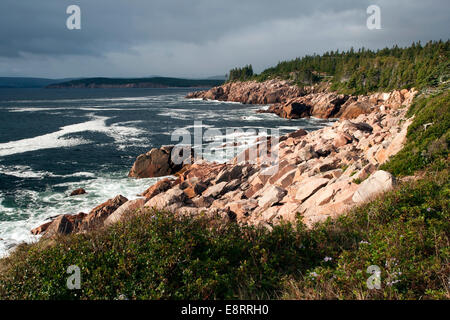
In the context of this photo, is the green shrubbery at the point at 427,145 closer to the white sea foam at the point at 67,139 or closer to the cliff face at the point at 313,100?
the cliff face at the point at 313,100

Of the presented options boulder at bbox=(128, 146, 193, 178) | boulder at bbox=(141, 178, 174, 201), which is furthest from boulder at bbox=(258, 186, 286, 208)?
boulder at bbox=(128, 146, 193, 178)

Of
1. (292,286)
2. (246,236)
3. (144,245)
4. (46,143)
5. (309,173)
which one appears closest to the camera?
(292,286)

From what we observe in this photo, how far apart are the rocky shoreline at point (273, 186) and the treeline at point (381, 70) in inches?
A: 788

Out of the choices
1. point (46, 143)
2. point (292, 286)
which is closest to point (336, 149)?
point (292, 286)

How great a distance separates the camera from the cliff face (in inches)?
2191

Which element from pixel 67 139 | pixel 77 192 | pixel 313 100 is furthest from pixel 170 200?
pixel 313 100

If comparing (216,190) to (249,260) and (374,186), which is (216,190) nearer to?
(374,186)

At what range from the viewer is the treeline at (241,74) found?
6048 inches

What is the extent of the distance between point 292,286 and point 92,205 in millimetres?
18095

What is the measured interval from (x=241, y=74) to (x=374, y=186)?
155530 mm

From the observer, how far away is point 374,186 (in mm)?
8844

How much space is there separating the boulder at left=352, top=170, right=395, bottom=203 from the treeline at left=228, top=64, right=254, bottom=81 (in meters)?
148
